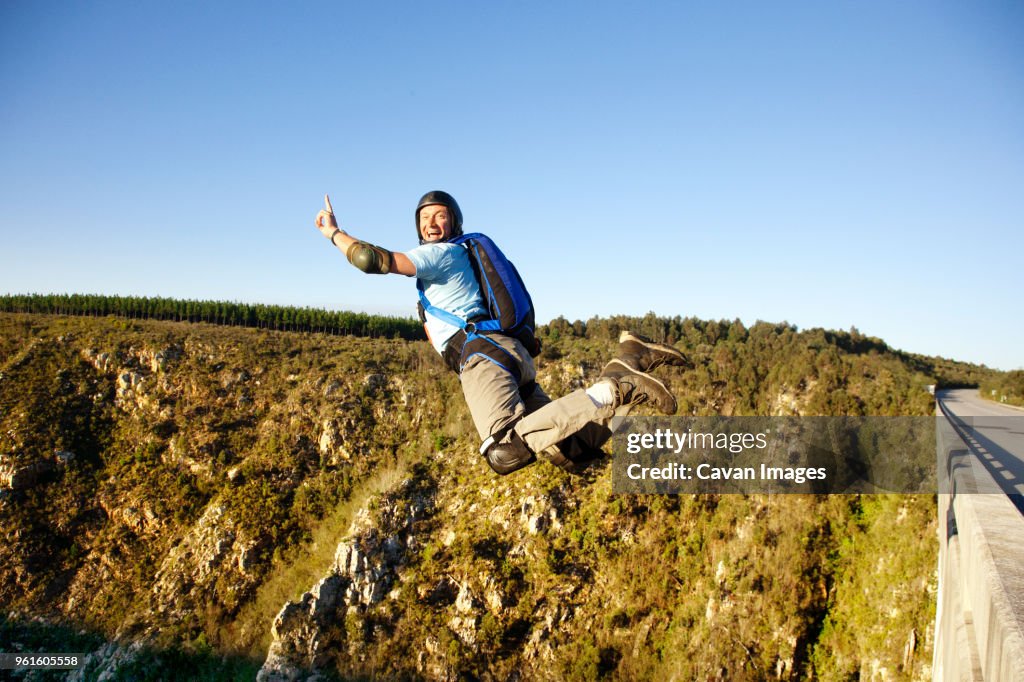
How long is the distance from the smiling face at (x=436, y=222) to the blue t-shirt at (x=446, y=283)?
0.43 metres

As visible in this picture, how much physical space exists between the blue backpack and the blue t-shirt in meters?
0.06

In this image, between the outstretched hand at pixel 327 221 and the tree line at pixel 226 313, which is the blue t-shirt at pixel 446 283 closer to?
the outstretched hand at pixel 327 221

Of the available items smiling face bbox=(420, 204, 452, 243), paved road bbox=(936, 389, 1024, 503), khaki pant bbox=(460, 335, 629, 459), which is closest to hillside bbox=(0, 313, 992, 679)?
paved road bbox=(936, 389, 1024, 503)

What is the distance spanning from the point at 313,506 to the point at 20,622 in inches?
534

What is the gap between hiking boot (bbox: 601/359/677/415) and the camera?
15.5 ft

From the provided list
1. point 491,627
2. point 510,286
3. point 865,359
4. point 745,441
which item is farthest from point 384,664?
point 865,359

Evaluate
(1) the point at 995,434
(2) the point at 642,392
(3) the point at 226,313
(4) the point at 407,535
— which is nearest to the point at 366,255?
(2) the point at 642,392

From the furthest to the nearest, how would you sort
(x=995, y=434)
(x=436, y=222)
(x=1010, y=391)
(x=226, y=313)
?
1. (x=226, y=313)
2. (x=1010, y=391)
3. (x=995, y=434)
4. (x=436, y=222)

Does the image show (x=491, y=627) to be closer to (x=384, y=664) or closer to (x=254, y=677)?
(x=384, y=664)

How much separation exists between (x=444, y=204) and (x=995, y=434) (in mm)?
19179

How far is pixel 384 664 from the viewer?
2158cm

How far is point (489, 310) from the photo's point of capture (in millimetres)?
5574

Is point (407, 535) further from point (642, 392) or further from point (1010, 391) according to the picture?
point (1010, 391)

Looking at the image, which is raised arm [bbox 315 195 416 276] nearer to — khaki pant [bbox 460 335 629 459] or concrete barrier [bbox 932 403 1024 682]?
Answer: khaki pant [bbox 460 335 629 459]
